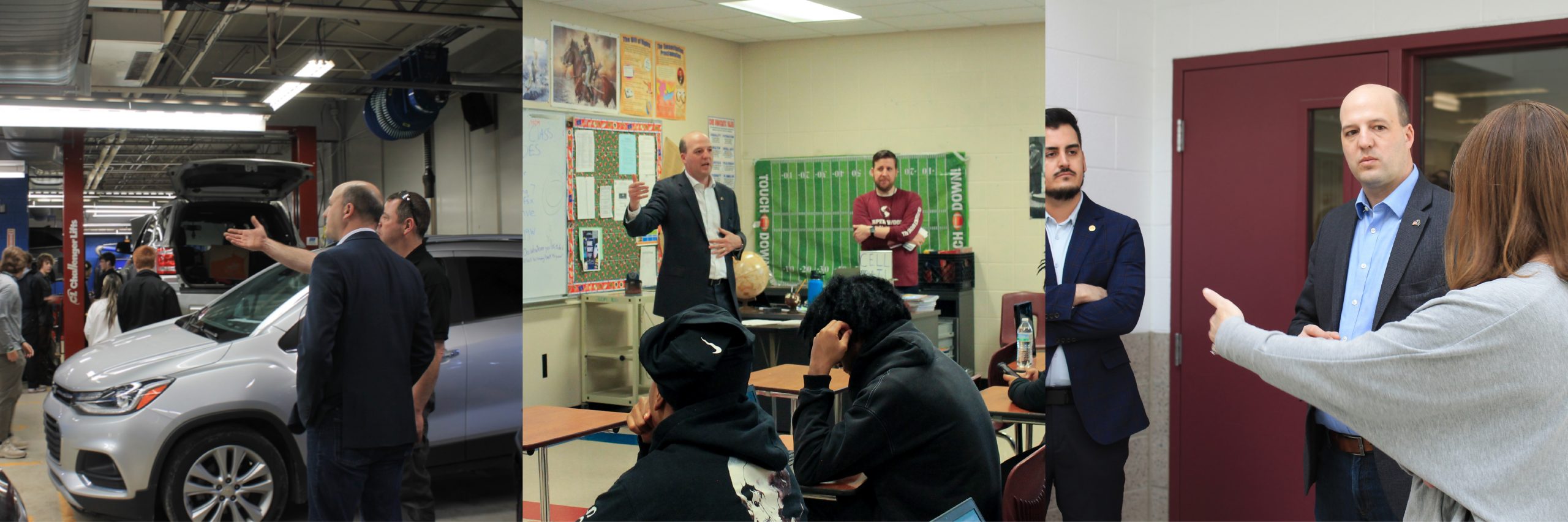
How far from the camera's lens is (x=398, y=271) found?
2.72 metres

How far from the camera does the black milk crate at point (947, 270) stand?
276 centimetres

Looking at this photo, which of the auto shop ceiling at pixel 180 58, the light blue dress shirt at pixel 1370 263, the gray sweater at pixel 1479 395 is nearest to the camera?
the gray sweater at pixel 1479 395

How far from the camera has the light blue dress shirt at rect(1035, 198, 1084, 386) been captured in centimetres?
319

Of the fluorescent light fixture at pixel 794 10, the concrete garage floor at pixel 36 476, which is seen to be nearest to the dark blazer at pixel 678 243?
the fluorescent light fixture at pixel 794 10

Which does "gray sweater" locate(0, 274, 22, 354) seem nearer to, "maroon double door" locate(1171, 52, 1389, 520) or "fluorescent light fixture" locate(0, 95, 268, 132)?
"fluorescent light fixture" locate(0, 95, 268, 132)

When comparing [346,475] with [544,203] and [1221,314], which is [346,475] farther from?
[1221,314]

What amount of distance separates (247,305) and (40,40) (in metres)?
0.76

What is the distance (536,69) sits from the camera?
8.09 feet

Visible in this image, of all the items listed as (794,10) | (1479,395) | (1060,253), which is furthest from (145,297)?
(1479,395)

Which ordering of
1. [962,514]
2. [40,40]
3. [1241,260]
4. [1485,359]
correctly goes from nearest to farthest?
1. [1485,359]
2. [962,514]
3. [40,40]
4. [1241,260]

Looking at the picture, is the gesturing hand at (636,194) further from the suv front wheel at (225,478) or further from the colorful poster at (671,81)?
the suv front wheel at (225,478)

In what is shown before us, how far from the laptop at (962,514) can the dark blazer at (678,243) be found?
0.73 m

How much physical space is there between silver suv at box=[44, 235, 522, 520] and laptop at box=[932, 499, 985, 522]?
53.5 inches

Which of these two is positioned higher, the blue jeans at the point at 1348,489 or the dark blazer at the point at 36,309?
the dark blazer at the point at 36,309
